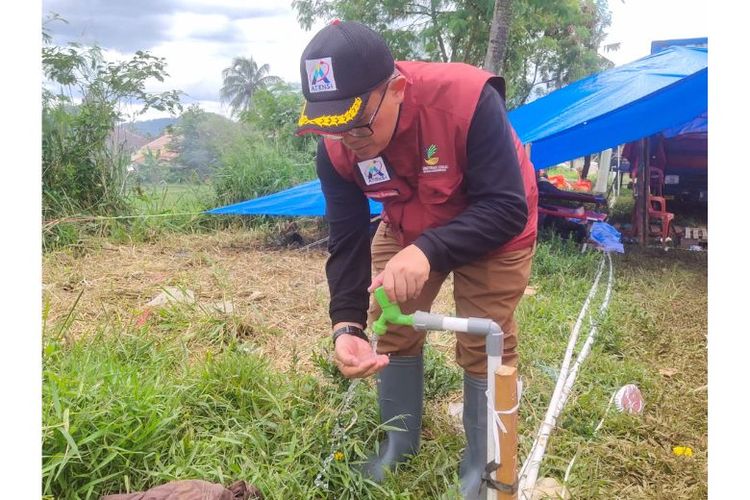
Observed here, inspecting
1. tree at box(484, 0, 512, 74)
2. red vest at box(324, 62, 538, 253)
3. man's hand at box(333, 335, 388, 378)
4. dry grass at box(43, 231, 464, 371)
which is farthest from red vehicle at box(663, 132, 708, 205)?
man's hand at box(333, 335, 388, 378)

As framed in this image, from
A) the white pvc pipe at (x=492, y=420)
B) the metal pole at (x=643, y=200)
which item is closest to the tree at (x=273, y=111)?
the metal pole at (x=643, y=200)

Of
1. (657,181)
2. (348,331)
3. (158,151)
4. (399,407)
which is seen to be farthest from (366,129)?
(657,181)

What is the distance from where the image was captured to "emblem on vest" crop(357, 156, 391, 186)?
5.07ft

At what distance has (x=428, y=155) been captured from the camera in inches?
58.6

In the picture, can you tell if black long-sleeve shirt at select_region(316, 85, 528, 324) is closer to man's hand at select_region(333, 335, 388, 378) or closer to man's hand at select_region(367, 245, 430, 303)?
man's hand at select_region(367, 245, 430, 303)

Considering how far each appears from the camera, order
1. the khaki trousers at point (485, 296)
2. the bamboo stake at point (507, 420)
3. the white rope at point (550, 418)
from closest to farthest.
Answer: the bamboo stake at point (507, 420)
the khaki trousers at point (485, 296)
the white rope at point (550, 418)

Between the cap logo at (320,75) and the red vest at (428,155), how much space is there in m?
0.22

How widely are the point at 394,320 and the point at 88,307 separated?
2.49 m

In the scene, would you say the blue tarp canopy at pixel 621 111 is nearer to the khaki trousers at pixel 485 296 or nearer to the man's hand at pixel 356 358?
the khaki trousers at pixel 485 296

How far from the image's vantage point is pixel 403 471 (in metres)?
1.88

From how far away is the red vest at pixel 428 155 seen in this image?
4.77 feet

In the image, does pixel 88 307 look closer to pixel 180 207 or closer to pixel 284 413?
pixel 284 413

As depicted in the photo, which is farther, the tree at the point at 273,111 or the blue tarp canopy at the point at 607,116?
the tree at the point at 273,111

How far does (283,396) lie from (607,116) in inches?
145
